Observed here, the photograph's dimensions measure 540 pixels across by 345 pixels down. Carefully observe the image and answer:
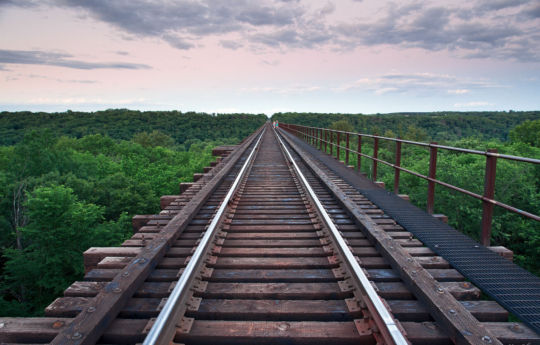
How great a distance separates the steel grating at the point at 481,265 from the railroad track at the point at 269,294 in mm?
165

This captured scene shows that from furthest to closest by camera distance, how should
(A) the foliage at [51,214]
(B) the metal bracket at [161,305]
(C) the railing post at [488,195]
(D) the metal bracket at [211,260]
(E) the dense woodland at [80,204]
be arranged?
(E) the dense woodland at [80,204]
(A) the foliage at [51,214]
(C) the railing post at [488,195]
(D) the metal bracket at [211,260]
(B) the metal bracket at [161,305]

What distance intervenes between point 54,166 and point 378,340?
27376 mm

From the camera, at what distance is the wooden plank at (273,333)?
254 cm

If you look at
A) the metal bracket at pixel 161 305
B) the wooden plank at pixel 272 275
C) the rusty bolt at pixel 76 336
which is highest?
the rusty bolt at pixel 76 336

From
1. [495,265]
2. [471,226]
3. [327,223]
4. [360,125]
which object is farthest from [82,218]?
[360,125]

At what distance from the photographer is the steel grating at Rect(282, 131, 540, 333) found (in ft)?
9.90

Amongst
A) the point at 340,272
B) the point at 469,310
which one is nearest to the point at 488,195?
the point at 469,310

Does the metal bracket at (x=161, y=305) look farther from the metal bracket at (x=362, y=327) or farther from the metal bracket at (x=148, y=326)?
the metal bracket at (x=362, y=327)

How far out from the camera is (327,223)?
15.9 feet

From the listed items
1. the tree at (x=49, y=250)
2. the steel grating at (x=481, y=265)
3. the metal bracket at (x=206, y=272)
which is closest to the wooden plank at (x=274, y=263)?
the metal bracket at (x=206, y=272)

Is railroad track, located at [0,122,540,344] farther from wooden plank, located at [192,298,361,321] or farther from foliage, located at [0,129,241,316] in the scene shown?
foliage, located at [0,129,241,316]

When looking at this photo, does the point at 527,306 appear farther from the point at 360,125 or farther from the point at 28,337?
the point at 360,125

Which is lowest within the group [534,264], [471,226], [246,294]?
[534,264]

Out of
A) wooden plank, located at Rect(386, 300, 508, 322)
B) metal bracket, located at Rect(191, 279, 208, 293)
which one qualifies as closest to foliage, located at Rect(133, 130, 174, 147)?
metal bracket, located at Rect(191, 279, 208, 293)
